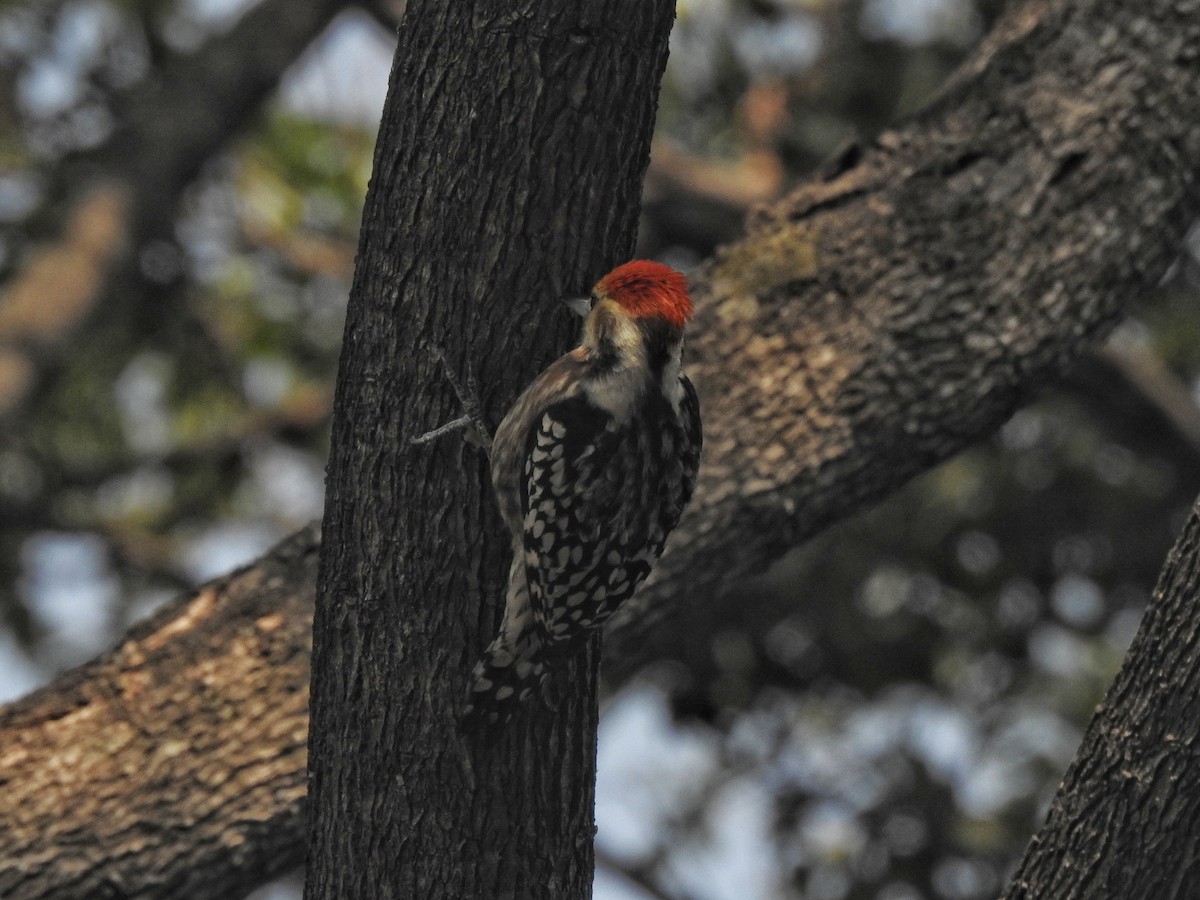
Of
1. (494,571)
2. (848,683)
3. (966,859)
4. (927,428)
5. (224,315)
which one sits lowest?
(494,571)

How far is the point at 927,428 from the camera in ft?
14.0

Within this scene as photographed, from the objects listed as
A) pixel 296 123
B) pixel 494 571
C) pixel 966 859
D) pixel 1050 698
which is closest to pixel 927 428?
pixel 494 571

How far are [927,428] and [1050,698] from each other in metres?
4.33

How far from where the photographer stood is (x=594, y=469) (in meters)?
3.72

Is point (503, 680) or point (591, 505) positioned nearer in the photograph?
point (503, 680)

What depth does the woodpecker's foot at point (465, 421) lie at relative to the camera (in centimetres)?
330

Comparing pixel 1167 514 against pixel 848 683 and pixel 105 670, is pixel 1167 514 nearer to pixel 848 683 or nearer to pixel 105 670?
pixel 848 683

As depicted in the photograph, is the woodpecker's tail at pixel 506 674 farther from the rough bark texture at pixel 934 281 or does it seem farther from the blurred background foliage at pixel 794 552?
the blurred background foliage at pixel 794 552

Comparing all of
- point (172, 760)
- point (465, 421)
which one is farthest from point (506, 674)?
point (172, 760)

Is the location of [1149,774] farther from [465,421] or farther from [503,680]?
[465,421]

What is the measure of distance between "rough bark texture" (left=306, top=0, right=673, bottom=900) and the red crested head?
0.12 meters

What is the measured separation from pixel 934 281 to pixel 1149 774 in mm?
1703

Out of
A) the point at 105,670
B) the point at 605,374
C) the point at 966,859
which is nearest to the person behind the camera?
the point at 605,374

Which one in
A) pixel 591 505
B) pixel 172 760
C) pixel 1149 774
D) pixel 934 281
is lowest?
pixel 1149 774
